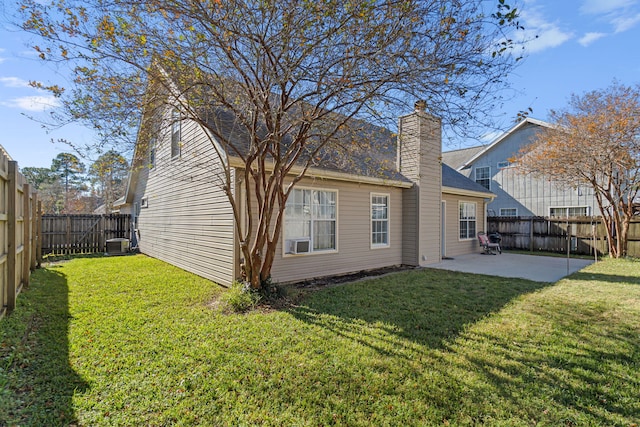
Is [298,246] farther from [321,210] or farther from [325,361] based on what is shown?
[325,361]

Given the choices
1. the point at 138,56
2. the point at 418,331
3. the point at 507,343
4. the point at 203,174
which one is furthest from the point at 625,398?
the point at 203,174

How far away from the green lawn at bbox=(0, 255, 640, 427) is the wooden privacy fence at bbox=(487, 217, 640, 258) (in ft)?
25.8

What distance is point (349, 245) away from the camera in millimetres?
8211

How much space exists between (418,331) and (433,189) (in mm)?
6633

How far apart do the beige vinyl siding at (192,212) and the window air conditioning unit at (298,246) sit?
1348mm

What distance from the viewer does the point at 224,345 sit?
3.63 m

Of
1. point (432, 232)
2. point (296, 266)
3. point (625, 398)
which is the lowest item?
point (625, 398)

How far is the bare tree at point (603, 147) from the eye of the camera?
9.55 m

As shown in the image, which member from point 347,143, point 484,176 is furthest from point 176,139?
point 484,176

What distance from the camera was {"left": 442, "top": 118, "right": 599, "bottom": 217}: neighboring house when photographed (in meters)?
16.2

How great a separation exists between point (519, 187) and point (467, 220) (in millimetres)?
8186

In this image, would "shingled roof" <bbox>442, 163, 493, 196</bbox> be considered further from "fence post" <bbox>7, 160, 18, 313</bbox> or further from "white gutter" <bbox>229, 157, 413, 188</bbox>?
"fence post" <bbox>7, 160, 18, 313</bbox>

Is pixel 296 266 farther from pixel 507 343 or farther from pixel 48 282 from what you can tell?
pixel 48 282

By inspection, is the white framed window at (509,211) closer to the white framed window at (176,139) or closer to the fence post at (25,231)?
the white framed window at (176,139)
